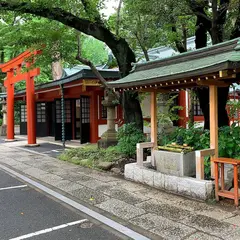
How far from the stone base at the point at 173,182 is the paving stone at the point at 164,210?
2.16 feet

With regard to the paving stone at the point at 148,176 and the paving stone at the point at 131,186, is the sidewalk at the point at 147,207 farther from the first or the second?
the paving stone at the point at 148,176

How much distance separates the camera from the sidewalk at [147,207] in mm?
3967

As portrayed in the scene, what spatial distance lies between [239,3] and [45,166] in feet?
23.9


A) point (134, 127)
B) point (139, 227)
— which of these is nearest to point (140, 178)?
point (139, 227)

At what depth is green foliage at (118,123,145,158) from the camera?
29.4 feet

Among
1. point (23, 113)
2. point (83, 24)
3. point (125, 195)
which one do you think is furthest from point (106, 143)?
point (23, 113)

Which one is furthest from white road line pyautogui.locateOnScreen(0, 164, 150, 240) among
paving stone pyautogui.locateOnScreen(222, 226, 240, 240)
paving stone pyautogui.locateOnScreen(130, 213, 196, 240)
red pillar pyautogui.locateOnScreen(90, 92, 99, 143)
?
red pillar pyautogui.locateOnScreen(90, 92, 99, 143)

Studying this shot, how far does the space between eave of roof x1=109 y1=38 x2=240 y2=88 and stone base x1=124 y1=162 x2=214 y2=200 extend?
202 cm

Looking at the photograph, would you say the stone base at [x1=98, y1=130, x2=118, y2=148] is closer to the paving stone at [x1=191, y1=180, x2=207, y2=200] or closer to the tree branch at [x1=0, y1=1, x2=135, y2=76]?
the tree branch at [x1=0, y1=1, x2=135, y2=76]

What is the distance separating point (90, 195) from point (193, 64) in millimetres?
3489

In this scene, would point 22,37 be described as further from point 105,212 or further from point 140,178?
point 105,212

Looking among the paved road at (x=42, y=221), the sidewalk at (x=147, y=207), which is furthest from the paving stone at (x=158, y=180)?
the paved road at (x=42, y=221)

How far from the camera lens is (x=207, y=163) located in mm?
6016

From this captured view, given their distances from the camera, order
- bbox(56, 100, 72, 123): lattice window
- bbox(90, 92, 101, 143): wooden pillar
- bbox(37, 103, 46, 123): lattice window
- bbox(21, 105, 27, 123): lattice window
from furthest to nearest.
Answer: bbox(21, 105, 27, 123): lattice window
bbox(37, 103, 46, 123): lattice window
bbox(56, 100, 72, 123): lattice window
bbox(90, 92, 101, 143): wooden pillar
